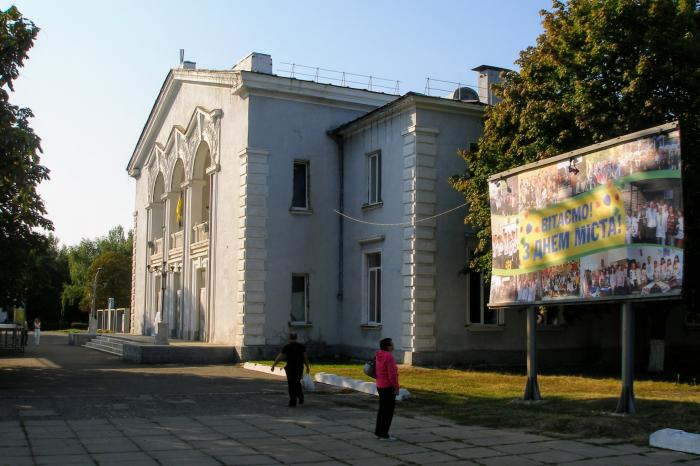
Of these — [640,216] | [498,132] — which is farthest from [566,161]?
[498,132]

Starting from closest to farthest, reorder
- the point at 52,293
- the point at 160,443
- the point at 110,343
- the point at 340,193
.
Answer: the point at 160,443 → the point at 340,193 → the point at 110,343 → the point at 52,293

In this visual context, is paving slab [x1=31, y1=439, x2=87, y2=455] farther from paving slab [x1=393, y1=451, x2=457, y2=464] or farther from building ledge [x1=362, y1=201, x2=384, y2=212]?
building ledge [x1=362, y1=201, x2=384, y2=212]

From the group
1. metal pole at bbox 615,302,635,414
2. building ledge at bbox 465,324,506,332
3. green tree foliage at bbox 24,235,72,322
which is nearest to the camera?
metal pole at bbox 615,302,635,414

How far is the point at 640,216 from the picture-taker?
38.1 ft

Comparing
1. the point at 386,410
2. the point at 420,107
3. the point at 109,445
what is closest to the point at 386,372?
the point at 386,410

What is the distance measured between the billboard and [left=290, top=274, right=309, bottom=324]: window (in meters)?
12.3

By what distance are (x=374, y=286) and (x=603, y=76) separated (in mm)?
9906

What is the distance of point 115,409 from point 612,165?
9.55m

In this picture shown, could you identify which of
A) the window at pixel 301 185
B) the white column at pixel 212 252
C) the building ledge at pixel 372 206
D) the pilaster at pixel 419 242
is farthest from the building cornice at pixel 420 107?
the white column at pixel 212 252

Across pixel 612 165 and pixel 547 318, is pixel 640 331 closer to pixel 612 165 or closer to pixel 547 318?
pixel 547 318

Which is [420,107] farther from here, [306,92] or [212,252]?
[212,252]

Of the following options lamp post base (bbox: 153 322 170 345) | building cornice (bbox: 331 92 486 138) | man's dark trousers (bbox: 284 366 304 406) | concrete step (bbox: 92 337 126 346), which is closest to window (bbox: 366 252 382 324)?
building cornice (bbox: 331 92 486 138)

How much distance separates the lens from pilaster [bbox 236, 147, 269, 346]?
2525cm

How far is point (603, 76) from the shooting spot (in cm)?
1886
